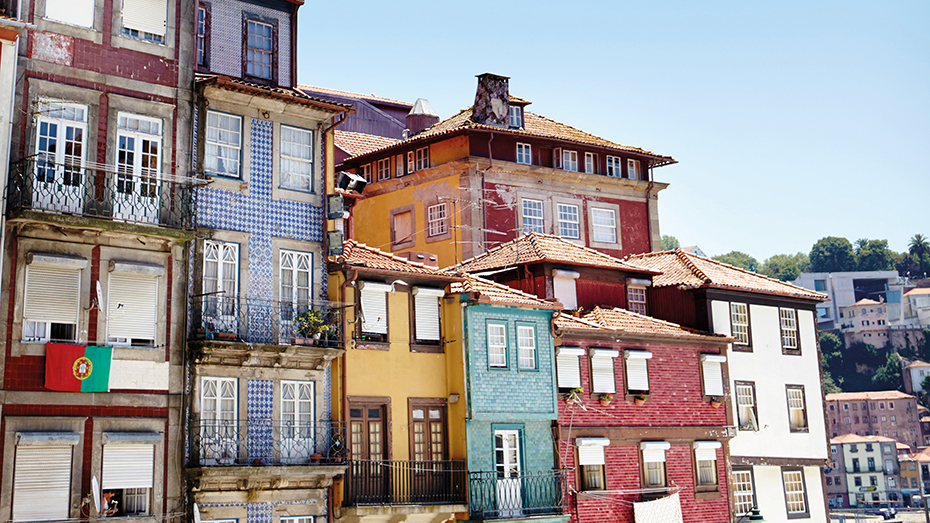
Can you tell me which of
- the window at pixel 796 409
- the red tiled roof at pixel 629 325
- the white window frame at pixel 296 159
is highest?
the white window frame at pixel 296 159

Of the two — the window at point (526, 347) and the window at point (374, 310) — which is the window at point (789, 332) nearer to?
the window at point (526, 347)

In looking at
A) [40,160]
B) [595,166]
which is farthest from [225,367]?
[595,166]

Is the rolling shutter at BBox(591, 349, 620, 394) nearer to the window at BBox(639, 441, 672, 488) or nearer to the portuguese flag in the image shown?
the window at BBox(639, 441, 672, 488)

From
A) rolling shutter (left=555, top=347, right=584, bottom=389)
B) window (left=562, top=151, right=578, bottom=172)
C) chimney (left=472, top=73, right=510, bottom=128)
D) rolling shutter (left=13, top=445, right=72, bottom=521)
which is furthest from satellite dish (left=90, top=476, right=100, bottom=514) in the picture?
window (left=562, top=151, right=578, bottom=172)

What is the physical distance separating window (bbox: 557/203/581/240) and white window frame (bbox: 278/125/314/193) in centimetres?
1890

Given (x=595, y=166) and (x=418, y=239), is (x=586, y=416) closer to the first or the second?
(x=418, y=239)

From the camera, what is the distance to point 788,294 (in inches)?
1726

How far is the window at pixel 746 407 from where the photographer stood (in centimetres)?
4119

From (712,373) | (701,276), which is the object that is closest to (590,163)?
(701,276)

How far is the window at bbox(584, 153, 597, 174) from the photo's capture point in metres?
49.2

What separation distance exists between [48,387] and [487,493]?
12.7 metres

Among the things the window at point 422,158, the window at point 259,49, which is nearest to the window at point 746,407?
the window at point 422,158

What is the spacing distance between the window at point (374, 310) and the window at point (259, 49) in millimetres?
6242

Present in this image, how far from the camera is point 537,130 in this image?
159 ft
